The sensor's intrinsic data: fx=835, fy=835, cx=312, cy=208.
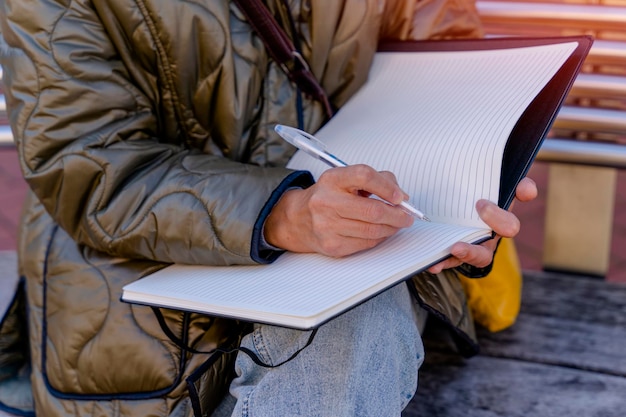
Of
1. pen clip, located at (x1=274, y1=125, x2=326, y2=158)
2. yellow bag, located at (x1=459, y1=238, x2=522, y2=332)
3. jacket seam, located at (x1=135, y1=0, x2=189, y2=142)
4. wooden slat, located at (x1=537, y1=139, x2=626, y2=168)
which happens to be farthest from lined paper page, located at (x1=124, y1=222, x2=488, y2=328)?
wooden slat, located at (x1=537, y1=139, x2=626, y2=168)

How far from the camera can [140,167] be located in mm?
1180

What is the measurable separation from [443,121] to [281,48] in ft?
0.92

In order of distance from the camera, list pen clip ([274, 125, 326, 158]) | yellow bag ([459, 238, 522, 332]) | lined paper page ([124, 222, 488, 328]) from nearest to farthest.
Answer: lined paper page ([124, 222, 488, 328]) < pen clip ([274, 125, 326, 158]) < yellow bag ([459, 238, 522, 332])

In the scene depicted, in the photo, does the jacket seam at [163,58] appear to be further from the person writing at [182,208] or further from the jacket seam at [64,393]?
the jacket seam at [64,393]

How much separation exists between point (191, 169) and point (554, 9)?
0.87m

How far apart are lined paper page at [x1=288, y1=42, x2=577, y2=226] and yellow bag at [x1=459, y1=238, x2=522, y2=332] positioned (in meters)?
0.38

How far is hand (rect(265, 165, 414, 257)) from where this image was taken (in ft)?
3.23

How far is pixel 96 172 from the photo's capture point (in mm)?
1152

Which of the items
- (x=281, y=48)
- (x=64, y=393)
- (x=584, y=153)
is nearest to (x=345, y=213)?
(x=281, y=48)

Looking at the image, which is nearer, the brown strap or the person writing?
the person writing

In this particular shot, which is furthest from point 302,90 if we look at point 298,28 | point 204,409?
point 204,409

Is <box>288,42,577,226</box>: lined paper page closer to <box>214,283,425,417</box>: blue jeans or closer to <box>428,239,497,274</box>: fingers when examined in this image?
<box>428,239,497,274</box>: fingers

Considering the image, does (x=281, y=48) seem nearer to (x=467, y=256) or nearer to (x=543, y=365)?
(x=467, y=256)

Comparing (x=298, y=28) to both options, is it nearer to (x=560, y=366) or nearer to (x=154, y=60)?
(x=154, y=60)
